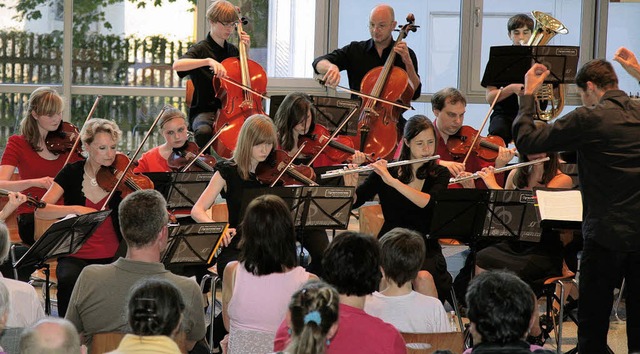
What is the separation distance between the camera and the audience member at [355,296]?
105 inches

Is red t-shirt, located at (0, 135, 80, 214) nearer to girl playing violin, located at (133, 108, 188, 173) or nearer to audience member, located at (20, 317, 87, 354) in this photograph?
girl playing violin, located at (133, 108, 188, 173)

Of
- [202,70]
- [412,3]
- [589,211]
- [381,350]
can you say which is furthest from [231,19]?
[381,350]

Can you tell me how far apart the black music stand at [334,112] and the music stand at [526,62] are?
838 millimetres

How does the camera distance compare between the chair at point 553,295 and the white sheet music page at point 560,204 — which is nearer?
the white sheet music page at point 560,204

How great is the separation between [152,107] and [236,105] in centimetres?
242

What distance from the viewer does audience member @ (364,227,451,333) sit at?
3227mm

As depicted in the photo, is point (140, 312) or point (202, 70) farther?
point (202, 70)

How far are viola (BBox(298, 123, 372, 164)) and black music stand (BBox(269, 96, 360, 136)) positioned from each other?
127mm

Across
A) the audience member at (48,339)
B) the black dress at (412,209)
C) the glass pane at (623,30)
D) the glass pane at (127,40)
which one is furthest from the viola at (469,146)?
the audience member at (48,339)

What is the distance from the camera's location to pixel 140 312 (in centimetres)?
237

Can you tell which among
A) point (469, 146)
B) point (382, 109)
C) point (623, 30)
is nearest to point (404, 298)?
point (469, 146)

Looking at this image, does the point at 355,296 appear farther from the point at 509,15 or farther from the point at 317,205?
the point at 509,15

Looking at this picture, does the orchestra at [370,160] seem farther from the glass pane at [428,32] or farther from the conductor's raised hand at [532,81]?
the glass pane at [428,32]

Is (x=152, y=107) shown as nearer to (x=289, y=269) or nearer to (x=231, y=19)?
(x=231, y=19)
